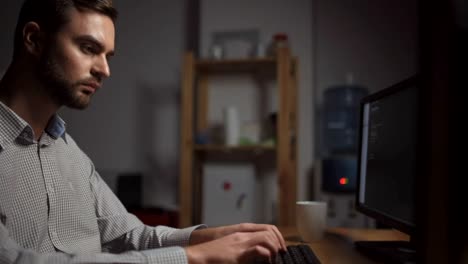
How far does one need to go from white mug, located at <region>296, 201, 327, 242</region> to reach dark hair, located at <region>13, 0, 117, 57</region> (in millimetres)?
706

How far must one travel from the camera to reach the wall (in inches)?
119

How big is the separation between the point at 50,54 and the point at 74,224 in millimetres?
389

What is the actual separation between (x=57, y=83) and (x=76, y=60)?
0.07 metres

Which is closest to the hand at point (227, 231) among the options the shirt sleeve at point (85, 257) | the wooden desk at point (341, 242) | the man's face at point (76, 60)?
the wooden desk at point (341, 242)

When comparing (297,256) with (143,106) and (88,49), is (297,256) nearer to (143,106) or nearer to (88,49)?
(88,49)

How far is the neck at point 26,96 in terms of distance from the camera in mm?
855

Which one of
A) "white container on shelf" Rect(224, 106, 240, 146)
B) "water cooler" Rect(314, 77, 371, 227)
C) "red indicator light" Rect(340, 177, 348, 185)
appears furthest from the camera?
"water cooler" Rect(314, 77, 371, 227)

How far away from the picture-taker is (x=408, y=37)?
283 cm

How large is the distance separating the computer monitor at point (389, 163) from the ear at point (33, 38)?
804 mm

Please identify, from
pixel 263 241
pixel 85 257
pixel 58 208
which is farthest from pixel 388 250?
pixel 58 208

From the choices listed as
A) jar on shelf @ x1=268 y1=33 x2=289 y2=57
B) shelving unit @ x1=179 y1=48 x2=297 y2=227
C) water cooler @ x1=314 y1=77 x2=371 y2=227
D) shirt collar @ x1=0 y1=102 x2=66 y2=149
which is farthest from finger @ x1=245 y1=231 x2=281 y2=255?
jar on shelf @ x1=268 y1=33 x2=289 y2=57

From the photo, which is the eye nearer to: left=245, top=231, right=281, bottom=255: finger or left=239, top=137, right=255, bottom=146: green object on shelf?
left=245, top=231, right=281, bottom=255: finger

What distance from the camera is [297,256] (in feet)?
2.50

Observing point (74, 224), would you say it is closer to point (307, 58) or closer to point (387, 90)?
point (387, 90)
